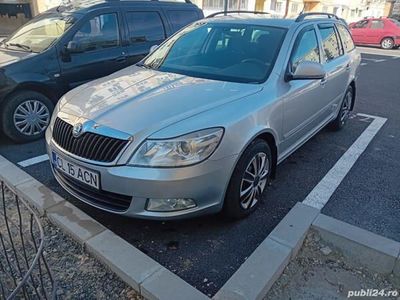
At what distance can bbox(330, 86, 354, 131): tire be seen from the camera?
16.9 feet

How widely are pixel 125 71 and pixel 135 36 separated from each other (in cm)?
202

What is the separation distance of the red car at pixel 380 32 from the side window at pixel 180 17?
18.1m

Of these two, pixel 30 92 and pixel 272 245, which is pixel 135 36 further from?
pixel 272 245

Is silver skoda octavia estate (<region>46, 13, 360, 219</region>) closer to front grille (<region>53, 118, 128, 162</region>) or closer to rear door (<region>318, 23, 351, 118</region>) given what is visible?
front grille (<region>53, 118, 128, 162</region>)

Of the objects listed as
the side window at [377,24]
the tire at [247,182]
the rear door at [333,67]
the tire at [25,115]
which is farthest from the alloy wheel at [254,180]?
the side window at [377,24]

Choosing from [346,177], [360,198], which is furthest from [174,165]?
[346,177]

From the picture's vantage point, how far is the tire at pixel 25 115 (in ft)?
14.0

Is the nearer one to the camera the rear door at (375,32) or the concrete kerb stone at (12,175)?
the concrete kerb stone at (12,175)

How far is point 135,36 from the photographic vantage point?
5422 millimetres

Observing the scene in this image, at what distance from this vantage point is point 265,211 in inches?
123

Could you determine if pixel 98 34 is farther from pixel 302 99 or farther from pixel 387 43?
pixel 387 43

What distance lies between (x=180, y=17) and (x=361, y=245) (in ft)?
16.5

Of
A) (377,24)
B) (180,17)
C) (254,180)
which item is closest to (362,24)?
(377,24)

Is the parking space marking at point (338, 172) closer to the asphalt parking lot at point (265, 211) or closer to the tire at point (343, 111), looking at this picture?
the asphalt parking lot at point (265, 211)
